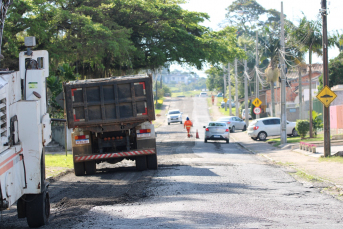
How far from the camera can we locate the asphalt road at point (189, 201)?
274 inches

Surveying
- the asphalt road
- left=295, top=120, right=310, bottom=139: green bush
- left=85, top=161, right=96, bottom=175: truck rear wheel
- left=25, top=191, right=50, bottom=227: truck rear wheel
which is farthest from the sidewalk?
left=25, top=191, right=50, bottom=227: truck rear wheel

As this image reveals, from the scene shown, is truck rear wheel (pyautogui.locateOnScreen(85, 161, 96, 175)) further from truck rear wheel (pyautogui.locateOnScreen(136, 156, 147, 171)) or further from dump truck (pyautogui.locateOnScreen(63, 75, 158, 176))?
truck rear wheel (pyautogui.locateOnScreen(136, 156, 147, 171))

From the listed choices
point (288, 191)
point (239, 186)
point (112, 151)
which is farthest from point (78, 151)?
point (288, 191)

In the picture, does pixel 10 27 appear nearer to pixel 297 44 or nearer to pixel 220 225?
pixel 220 225

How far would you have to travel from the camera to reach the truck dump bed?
43.3 ft

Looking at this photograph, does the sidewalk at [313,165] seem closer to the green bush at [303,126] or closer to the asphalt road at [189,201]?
the asphalt road at [189,201]

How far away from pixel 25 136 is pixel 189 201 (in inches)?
146

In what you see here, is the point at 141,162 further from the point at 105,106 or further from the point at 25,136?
the point at 25,136

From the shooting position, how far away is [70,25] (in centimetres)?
2280

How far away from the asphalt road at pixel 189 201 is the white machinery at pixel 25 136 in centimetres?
62

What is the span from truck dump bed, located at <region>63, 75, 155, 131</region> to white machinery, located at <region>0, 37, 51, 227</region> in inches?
244

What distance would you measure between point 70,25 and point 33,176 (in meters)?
17.7

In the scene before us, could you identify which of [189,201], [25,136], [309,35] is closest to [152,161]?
[189,201]

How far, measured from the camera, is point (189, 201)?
865cm
